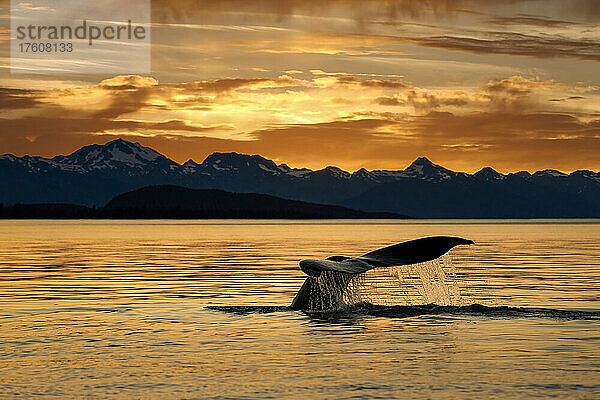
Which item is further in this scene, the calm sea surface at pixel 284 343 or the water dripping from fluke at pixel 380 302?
the water dripping from fluke at pixel 380 302

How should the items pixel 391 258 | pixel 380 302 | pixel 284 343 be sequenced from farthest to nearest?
pixel 380 302 → pixel 391 258 → pixel 284 343

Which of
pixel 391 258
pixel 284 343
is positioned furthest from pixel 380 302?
pixel 284 343

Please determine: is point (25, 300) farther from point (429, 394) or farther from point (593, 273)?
point (593, 273)

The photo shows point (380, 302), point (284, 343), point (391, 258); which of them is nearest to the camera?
point (284, 343)

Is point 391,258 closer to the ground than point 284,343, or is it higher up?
higher up

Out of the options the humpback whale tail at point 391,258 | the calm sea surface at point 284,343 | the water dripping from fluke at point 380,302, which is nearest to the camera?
the calm sea surface at point 284,343

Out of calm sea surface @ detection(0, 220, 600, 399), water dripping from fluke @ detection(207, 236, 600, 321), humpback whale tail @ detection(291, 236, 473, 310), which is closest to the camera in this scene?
calm sea surface @ detection(0, 220, 600, 399)

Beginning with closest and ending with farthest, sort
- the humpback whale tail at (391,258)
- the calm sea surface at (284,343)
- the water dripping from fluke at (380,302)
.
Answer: the calm sea surface at (284,343)
the humpback whale tail at (391,258)
the water dripping from fluke at (380,302)

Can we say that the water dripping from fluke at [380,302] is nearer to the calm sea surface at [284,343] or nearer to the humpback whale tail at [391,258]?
the humpback whale tail at [391,258]

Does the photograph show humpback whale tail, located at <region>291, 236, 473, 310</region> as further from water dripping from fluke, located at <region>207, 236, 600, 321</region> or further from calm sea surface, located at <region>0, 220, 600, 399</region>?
calm sea surface, located at <region>0, 220, 600, 399</region>

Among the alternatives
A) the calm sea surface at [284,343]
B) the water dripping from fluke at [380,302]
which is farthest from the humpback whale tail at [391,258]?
the calm sea surface at [284,343]

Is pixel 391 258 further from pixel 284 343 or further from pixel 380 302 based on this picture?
pixel 380 302

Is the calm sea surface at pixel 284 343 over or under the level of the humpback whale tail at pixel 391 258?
under

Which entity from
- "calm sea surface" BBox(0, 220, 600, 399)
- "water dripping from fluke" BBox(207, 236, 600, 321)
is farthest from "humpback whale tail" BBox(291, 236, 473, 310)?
"calm sea surface" BBox(0, 220, 600, 399)
